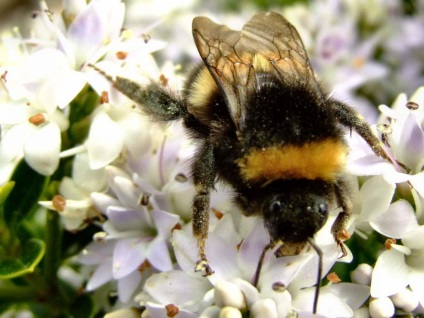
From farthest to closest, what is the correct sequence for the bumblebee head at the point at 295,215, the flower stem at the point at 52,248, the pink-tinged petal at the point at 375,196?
the flower stem at the point at 52,248
the pink-tinged petal at the point at 375,196
the bumblebee head at the point at 295,215

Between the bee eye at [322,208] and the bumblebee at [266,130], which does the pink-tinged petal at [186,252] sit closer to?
the bumblebee at [266,130]

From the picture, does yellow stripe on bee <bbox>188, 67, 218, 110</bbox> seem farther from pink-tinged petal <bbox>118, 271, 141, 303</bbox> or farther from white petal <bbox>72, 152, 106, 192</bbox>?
pink-tinged petal <bbox>118, 271, 141, 303</bbox>

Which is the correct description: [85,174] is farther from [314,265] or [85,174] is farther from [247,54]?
[314,265]

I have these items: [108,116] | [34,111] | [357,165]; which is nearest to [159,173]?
[108,116]

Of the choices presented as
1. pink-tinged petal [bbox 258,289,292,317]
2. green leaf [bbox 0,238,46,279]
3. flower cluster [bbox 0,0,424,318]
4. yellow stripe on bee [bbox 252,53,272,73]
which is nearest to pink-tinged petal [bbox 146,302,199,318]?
flower cluster [bbox 0,0,424,318]

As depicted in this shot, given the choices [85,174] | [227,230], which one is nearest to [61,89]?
[85,174]

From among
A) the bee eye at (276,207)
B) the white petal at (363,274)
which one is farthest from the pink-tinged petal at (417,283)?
the bee eye at (276,207)

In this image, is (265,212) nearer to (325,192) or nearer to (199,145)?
(325,192)
